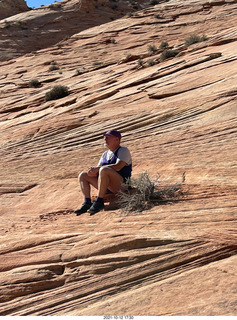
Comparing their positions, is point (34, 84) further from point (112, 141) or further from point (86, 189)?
point (86, 189)

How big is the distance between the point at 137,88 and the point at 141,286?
7.35 meters

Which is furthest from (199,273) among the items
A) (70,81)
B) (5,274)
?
(70,81)

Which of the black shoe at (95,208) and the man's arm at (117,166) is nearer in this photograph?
the black shoe at (95,208)

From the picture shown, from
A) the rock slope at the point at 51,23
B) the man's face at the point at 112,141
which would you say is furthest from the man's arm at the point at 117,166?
the rock slope at the point at 51,23

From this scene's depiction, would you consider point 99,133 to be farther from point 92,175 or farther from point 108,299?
point 108,299

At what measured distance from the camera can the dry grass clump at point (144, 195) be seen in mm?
4273

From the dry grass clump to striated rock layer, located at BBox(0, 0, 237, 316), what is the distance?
5.3 inches

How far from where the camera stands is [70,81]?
1427 cm

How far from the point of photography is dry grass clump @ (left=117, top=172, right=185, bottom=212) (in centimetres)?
427

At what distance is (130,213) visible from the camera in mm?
4195

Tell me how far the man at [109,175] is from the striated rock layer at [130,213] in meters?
0.35

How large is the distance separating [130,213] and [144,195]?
32cm

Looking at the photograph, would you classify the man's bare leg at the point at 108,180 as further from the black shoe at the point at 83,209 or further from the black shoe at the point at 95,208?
the black shoe at the point at 83,209

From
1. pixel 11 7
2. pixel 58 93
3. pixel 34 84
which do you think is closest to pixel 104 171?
pixel 58 93
